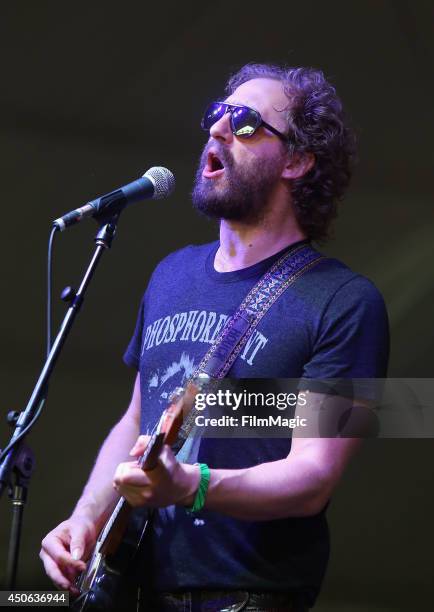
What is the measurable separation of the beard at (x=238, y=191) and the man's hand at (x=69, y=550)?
927 millimetres

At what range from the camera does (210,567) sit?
6.48 ft

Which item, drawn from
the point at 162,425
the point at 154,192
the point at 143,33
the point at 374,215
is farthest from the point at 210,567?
the point at 143,33

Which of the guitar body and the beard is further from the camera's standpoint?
the beard

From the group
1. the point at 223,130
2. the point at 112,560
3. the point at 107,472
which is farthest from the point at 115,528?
the point at 223,130

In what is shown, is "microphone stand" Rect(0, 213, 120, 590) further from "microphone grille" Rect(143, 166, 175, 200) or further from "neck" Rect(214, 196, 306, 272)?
"neck" Rect(214, 196, 306, 272)

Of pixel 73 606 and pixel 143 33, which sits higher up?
pixel 143 33

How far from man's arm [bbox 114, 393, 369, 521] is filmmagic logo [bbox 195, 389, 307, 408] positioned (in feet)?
0.11

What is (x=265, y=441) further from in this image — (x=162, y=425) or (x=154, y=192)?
(x=154, y=192)

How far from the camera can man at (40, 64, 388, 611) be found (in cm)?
193

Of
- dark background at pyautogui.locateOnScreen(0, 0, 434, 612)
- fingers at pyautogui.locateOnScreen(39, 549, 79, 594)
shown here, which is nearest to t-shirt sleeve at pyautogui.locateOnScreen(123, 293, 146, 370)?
fingers at pyautogui.locateOnScreen(39, 549, 79, 594)

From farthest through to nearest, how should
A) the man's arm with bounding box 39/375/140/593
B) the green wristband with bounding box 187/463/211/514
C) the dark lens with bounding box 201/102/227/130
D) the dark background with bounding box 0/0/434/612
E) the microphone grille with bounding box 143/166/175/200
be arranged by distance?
1. the dark background with bounding box 0/0/434/612
2. the dark lens with bounding box 201/102/227/130
3. the microphone grille with bounding box 143/166/175/200
4. the man's arm with bounding box 39/375/140/593
5. the green wristband with bounding box 187/463/211/514

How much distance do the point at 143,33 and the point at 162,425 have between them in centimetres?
248

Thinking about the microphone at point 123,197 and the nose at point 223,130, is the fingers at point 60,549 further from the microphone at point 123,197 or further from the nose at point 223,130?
the nose at point 223,130

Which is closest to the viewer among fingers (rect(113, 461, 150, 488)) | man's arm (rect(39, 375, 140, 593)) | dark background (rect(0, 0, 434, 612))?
fingers (rect(113, 461, 150, 488))
